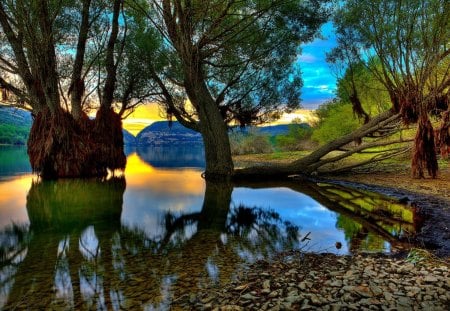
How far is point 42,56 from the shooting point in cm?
2359

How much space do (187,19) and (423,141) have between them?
13661 mm

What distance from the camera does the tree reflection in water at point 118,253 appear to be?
672 cm

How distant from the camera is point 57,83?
25.3 m

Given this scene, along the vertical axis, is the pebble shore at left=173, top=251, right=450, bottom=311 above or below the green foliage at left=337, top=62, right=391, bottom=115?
below

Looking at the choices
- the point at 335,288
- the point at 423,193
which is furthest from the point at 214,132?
the point at 335,288

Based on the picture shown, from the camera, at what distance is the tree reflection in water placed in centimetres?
672

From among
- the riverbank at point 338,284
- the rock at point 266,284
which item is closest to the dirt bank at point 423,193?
the riverbank at point 338,284

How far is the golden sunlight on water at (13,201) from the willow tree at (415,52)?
54.5 ft

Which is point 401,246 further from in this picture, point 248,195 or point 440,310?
point 248,195

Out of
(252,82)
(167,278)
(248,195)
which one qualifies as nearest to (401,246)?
(167,278)

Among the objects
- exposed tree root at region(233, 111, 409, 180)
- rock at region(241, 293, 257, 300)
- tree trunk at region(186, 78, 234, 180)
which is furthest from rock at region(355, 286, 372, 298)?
tree trunk at region(186, 78, 234, 180)

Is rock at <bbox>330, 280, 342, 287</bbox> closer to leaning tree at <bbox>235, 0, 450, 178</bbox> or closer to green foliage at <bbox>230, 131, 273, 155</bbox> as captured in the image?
leaning tree at <bbox>235, 0, 450, 178</bbox>

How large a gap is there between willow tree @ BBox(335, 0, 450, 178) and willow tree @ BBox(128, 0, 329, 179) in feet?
16.4

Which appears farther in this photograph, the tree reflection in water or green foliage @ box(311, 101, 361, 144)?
green foliage @ box(311, 101, 361, 144)
